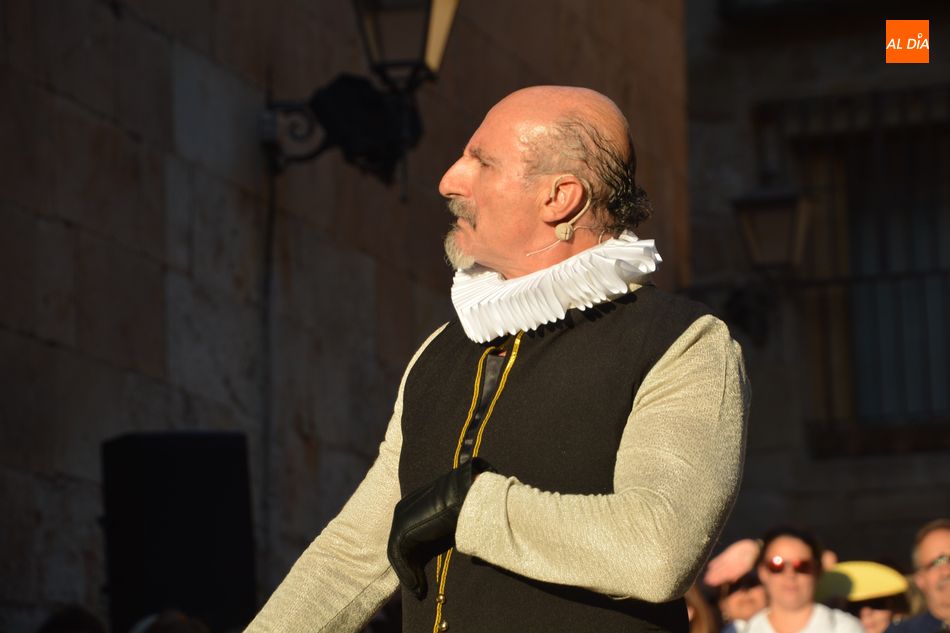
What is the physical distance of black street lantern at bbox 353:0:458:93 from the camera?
25.0ft

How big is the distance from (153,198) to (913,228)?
9.26m

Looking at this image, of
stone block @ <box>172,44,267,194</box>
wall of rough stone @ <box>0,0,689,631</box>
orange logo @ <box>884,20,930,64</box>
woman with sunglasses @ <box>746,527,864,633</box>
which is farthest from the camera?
orange logo @ <box>884,20,930,64</box>

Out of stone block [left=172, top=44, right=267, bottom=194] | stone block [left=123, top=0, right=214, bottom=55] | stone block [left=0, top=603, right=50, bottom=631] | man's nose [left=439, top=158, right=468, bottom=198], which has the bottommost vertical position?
stone block [left=0, top=603, right=50, bottom=631]

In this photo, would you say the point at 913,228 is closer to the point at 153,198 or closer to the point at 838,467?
the point at 838,467

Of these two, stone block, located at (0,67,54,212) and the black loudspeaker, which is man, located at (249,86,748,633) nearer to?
the black loudspeaker

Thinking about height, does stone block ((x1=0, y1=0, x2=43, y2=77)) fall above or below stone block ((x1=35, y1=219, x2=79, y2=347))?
above

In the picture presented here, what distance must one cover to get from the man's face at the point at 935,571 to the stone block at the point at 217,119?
9.31 feet

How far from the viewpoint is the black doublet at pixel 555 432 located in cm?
269

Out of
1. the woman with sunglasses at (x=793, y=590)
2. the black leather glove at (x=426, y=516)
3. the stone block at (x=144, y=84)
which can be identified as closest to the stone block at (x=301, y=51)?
the stone block at (x=144, y=84)

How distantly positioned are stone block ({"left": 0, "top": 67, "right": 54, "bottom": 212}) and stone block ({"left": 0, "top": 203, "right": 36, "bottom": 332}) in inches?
2.1

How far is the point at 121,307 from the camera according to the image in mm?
6688

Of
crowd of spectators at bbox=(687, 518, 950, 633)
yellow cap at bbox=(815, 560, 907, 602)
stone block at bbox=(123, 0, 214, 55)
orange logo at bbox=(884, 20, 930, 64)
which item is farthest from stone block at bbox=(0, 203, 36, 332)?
orange logo at bbox=(884, 20, 930, 64)

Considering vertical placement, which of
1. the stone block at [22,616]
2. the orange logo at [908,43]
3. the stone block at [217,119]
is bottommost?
the stone block at [22,616]

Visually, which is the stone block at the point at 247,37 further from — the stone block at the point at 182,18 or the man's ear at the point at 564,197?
the man's ear at the point at 564,197
